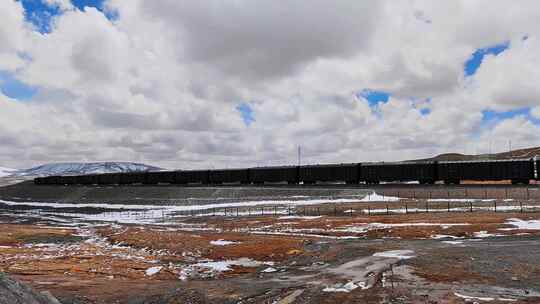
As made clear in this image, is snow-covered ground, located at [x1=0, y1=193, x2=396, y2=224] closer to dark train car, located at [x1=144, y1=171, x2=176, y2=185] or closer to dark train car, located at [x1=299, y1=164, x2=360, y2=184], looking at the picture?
dark train car, located at [x1=299, y1=164, x2=360, y2=184]

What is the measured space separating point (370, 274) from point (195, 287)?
22.1 feet

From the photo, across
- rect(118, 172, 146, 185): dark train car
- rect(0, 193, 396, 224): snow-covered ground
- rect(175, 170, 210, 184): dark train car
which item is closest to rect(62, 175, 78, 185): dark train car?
rect(118, 172, 146, 185): dark train car

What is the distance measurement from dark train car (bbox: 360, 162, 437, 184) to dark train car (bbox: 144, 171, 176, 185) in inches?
1820

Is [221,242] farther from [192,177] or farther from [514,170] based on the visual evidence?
[192,177]

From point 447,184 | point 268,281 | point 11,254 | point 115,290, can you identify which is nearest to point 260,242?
point 268,281

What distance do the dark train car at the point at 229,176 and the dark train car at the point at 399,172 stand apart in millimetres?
24107

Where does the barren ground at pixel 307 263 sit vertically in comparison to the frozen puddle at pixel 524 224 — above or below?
below

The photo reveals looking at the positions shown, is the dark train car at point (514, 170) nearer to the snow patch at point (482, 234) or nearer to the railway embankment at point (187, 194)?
the railway embankment at point (187, 194)

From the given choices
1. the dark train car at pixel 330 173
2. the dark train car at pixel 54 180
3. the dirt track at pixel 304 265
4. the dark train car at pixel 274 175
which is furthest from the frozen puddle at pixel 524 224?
the dark train car at pixel 54 180

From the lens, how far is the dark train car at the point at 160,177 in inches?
3798

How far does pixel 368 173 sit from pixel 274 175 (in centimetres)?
1821

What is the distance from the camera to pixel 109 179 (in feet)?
363

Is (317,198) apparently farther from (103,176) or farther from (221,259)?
(103,176)

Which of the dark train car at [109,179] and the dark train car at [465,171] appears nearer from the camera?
the dark train car at [465,171]
